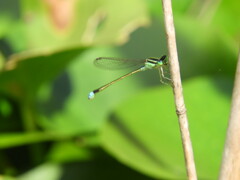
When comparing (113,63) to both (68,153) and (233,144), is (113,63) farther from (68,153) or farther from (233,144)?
(233,144)

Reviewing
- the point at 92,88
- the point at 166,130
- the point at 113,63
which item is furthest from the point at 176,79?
the point at 92,88

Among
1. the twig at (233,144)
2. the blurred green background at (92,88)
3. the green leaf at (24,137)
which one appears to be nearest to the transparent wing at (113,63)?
the blurred green background at (92,88)

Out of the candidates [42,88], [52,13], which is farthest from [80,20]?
[42,88]

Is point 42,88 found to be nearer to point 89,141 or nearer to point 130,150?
point 89,141

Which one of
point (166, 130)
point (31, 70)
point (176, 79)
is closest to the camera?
point (176, 79)

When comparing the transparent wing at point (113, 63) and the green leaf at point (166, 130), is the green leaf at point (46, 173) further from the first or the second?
the transparent wing at point (113, 63)

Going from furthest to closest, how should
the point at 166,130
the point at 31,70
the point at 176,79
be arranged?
1. the point at 31,70
2. the point at 166,130
3. the point at 176,79
